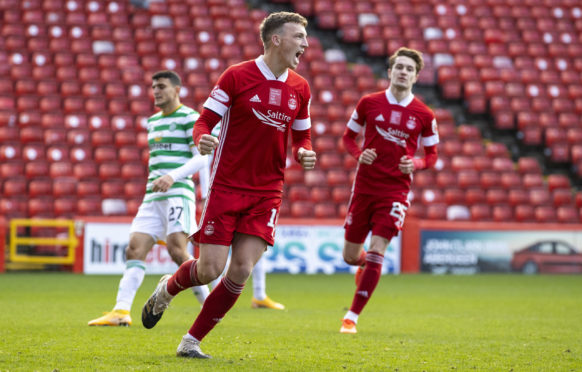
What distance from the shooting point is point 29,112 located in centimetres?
1728

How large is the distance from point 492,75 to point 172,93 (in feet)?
48.0

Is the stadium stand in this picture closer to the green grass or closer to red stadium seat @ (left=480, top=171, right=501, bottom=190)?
red stadium seat @ (left=480, top=171, right=501, bottom=190)

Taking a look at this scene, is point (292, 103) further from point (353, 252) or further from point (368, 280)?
point (353, 252)

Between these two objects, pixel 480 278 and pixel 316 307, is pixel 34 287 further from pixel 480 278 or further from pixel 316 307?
pixel 480 278

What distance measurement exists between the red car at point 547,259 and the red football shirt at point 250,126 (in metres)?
11.9

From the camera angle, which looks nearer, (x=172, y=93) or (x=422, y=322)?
(x=172, y=93)

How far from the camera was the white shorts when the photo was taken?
22.3 ft

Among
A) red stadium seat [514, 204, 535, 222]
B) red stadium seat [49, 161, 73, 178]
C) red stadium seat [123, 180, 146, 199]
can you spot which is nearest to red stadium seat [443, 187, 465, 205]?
red stadium seat [514, 204, 535, 222]

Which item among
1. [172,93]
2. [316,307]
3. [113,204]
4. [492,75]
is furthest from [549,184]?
[172,93]

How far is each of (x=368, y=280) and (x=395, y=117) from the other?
1.48 m

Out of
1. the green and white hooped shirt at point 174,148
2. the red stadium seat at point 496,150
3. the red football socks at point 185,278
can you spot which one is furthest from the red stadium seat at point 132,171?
the red football socks at point 185,278

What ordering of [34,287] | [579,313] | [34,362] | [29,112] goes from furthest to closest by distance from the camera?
[29,112]
[34,287]
[579,313]
[34,362]

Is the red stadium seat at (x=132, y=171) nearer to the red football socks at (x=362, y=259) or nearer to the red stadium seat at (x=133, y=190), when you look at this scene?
the red stadium seat at (x=133, y=190)

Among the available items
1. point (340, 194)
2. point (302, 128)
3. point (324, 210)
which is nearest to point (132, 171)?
point (324, 210)
